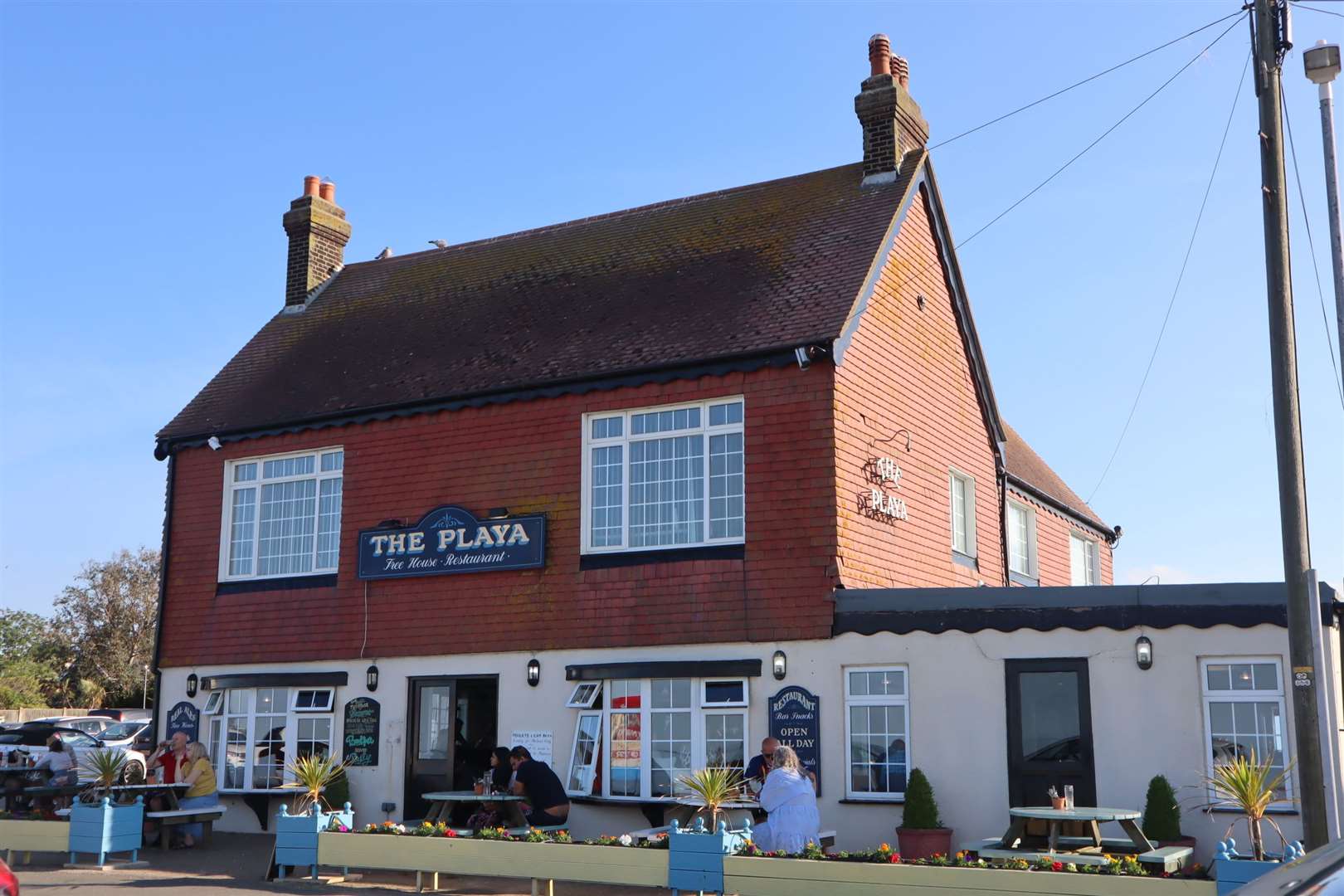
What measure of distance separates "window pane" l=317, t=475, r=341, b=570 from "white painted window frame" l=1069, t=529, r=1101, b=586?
13.4m

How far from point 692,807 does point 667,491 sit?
361 centimetres

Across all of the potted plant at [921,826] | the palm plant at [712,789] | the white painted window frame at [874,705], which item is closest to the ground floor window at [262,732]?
the white painted window frame at [874,705]

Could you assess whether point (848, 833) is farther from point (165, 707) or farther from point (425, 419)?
point (165, 707)

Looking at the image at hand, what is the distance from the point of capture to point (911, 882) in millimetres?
9891

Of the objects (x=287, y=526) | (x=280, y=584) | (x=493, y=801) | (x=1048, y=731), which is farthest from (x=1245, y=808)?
(x=287, y=526)

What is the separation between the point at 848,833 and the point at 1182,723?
352 centimetres

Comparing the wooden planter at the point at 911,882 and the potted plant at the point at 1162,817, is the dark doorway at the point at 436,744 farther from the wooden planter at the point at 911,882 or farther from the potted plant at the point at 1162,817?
the potted plant at the point at 1162,817

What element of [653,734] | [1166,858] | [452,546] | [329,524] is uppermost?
[329,524]

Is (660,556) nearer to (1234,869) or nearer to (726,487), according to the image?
(726,487)

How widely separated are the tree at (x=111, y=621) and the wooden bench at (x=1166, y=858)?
143 feet

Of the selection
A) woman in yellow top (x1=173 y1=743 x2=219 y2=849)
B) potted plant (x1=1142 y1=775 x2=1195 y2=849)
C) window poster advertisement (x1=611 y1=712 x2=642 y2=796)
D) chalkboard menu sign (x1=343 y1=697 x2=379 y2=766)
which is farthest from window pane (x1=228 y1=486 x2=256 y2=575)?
potted plant (x1=1142 y1=775 x2=1195 y2=849)

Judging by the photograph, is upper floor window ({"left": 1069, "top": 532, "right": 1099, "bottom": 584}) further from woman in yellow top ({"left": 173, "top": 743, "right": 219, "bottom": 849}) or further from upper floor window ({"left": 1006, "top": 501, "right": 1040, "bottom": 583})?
woman in yellow top ({"left": 173, "top": 743, "right": 219, "bottom": 849})

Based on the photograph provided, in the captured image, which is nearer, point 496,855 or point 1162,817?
point 496,855

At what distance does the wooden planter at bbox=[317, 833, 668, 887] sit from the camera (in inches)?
440
